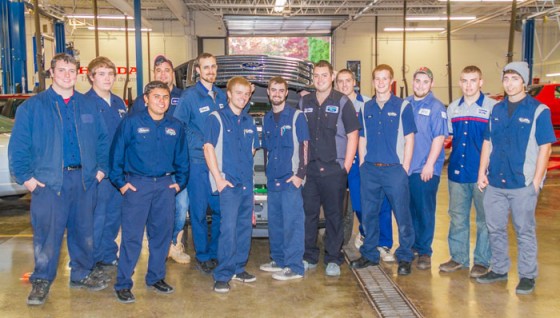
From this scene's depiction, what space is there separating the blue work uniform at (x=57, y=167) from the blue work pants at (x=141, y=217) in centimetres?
37

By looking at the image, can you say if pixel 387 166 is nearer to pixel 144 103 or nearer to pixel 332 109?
pixel 332 109

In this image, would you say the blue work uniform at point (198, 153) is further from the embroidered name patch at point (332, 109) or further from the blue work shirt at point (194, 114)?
the embroidered name patch at point (332, 109)

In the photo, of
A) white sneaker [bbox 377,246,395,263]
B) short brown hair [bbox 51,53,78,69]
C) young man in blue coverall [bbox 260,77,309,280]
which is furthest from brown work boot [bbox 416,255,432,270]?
short brown hair [bbox 51,53,78,69]

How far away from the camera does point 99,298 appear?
422 cm

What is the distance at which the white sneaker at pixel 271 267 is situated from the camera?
489 cm

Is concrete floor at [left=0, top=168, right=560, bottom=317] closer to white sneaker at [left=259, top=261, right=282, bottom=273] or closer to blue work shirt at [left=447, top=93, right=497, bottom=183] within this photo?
white sneaker at [left=259, top=261, right=282, bottom=273]

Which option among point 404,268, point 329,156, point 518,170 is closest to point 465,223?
point 404,268

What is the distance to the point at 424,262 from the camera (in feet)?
16.2

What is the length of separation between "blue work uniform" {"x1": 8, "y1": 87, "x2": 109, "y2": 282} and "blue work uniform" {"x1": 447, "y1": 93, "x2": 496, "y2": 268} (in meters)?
3.04

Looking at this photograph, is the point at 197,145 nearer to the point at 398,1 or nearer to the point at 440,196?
the point at 440,196

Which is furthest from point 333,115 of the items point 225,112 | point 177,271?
point 177,271

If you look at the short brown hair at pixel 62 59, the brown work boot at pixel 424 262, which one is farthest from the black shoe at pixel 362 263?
the short brown hair at pixel 62 59

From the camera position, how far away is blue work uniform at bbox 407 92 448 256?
4.76 metres

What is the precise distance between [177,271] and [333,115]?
2.01 m
